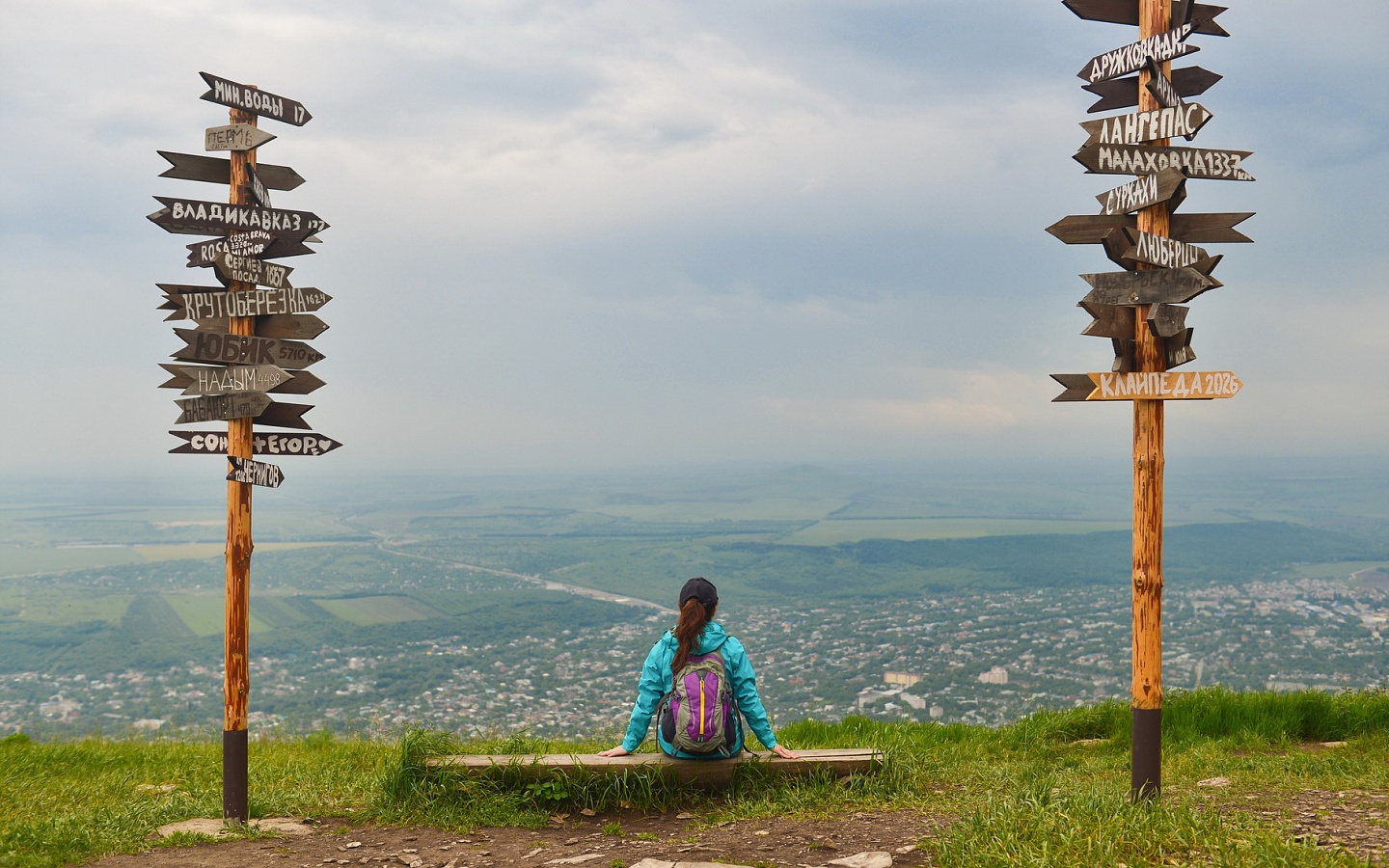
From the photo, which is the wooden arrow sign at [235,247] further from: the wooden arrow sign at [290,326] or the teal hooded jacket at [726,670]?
the teal hooded jacket at [726,670]

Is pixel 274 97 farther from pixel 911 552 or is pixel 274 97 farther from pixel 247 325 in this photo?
pixel 911 552

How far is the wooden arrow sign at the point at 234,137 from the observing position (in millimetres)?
6648

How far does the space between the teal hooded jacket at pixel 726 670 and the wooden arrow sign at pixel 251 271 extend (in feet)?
12.7

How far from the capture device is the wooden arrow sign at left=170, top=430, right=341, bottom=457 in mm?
6672

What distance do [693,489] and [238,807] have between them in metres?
132

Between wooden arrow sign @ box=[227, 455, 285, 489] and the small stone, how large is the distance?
4583 mm

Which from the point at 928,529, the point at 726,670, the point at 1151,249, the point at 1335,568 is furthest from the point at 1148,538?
the point at 928,529

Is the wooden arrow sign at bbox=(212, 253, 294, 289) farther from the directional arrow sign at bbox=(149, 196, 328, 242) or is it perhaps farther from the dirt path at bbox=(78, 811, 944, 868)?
the dirt path at bbox=(78, 811, 944, 868)

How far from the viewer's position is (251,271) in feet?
22.0

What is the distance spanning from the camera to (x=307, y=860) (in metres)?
5.55

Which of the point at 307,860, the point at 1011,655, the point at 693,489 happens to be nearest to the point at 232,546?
the point at 307,860

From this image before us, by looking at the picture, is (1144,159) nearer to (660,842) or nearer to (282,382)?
(660,842)

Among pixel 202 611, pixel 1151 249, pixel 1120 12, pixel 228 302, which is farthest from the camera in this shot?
pixel 202 611

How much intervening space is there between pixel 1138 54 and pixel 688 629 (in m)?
4.80
